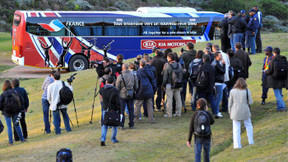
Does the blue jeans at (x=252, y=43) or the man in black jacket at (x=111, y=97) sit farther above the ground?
the blue jeans at (x=252, y=43)

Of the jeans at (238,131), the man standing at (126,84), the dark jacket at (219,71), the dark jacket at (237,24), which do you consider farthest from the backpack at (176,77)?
the dark jacket at (237,24)

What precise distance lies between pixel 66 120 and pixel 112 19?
1679 centimetres

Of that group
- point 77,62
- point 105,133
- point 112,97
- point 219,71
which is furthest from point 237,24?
point 77,62

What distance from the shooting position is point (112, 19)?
30188mm

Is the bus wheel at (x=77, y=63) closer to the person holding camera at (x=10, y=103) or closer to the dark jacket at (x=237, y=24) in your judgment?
the dark jacket at (x=237, y=24)

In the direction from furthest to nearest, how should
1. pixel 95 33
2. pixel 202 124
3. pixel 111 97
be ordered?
pixel 95 33, pixel 111 97, pixel 202 124

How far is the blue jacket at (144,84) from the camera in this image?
13.6 metres

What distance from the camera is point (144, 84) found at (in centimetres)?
1368

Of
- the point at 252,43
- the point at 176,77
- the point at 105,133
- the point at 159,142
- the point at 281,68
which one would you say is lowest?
the point at 159,142

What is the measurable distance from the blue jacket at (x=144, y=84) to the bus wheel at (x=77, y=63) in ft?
53.3

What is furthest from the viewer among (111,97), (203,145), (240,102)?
(111,97)

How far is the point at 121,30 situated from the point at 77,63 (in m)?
3.40

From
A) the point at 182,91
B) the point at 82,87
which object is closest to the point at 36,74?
the point at 82,87

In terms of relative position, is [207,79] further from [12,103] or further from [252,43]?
[252,43]
